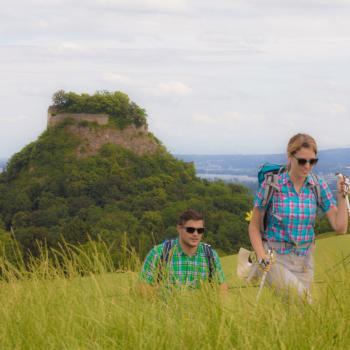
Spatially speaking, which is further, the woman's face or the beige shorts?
the woman's face

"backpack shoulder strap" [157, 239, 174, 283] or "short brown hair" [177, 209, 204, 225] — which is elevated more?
"short brown hair" [177, 209, 204, 225]

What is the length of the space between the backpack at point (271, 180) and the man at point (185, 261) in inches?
16.8

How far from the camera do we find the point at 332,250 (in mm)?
6270

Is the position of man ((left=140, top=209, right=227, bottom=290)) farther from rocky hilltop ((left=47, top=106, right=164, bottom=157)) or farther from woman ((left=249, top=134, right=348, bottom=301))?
rocky hilltop ((left=47, top=106, right=164, bottom=157))

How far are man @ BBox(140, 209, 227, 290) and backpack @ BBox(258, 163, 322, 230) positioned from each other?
0.43 metres

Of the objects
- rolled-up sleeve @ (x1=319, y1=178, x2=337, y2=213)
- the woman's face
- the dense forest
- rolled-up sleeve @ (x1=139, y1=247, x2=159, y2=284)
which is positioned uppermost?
the woman's face

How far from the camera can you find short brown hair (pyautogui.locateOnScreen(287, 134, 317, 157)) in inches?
233

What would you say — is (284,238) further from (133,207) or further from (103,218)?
(133,207)

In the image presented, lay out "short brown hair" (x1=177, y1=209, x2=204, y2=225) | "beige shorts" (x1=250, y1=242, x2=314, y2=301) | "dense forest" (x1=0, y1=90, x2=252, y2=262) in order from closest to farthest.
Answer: "beige shorts" (x1=250, y1=242, x2=314, y2=301) → "short brown hair" (x1=177, y1=209, x2=204, y2=225) → "dense forest" (x1=0, y1=90, x2=252, y2=262)

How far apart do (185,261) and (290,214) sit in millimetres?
728

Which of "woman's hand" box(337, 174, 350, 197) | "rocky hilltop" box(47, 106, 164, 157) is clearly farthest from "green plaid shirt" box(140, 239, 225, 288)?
"rocky hilltop" box(47, 106, 164, 157)

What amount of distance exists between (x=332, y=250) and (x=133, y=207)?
11090 cm

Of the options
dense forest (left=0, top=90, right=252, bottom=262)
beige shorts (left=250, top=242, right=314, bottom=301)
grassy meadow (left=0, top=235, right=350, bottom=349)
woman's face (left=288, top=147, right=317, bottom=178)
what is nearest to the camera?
grassy meadow (left=0, top=235, right=350, bottom=349)

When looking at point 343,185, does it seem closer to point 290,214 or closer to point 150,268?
point 290,214
